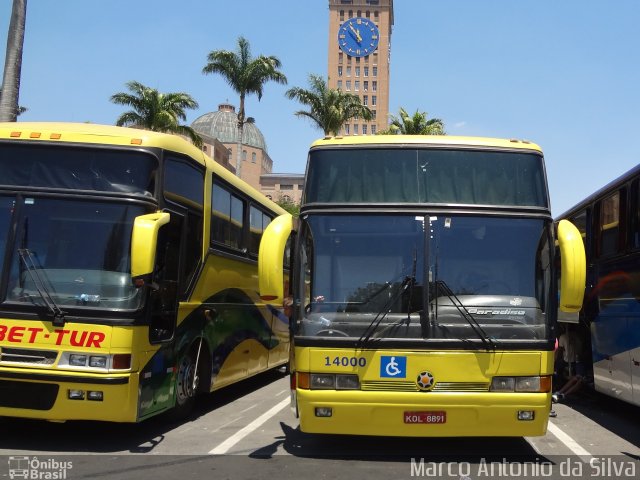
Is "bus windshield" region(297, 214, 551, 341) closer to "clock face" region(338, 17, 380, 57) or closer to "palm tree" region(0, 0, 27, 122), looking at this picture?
"palm tree" region(0, 0, 27, 122)

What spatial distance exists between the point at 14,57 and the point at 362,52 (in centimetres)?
12868

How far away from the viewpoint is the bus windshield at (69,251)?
6730 millimetres

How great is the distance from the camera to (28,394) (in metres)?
6.62

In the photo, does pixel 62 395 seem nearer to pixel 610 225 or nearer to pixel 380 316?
A: pixel 380 316

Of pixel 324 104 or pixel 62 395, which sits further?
pixel 324 104

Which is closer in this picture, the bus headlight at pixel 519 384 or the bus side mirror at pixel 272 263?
the bus headlight at pixel 519 384

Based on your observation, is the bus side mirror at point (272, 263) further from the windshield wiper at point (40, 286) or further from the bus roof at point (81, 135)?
the windshield wiper at point (40, 286)

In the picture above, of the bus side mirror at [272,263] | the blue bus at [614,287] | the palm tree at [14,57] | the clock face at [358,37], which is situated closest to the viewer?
the bus side mirror at [272,263]

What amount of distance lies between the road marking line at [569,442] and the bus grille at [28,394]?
5.52m

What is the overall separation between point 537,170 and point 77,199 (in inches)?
190

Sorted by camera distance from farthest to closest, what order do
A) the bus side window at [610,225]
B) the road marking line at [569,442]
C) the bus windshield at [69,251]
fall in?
1. the bus side window at [610,225]
2. the road marking line at [569,442]
3. the bus windshield at [69,251]

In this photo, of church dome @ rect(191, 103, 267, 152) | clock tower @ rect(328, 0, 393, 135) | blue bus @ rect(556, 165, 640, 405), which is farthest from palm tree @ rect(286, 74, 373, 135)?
clock tower @ rect(328, 0, 393, 135)

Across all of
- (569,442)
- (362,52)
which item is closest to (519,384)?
(569,442)

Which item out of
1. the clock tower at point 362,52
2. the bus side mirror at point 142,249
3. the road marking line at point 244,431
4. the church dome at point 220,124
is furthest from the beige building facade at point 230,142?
the bus side mirror at point 142,249
